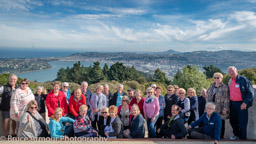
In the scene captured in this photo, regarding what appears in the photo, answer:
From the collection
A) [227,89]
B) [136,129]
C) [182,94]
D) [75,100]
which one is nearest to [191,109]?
[182,94]

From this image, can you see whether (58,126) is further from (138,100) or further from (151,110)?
(151,110)

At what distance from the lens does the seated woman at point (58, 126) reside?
355 centimetres

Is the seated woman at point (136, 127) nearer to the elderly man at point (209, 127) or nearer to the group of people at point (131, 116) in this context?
the group of people at point (131, 116)

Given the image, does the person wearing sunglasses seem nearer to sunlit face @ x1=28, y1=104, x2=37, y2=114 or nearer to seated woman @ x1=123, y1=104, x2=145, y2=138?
sunlit face @ x1=28, y1=104, x2=37, y2=114

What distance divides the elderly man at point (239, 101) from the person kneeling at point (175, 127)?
1223mm

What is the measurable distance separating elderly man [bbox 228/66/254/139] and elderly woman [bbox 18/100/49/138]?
409 centimetres

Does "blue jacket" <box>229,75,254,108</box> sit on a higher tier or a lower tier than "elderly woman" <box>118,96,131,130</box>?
higher

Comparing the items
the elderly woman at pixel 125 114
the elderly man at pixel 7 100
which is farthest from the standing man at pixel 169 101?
the elderly man at pixel 7 100

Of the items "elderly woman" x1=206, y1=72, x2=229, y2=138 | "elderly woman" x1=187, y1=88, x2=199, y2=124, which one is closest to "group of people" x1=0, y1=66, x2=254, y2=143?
"elderly woman" x1=206, y1=72, x2=229, y2=138

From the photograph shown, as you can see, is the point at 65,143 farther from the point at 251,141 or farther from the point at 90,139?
the point at 251,141

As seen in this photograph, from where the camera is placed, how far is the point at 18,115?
3.95 m

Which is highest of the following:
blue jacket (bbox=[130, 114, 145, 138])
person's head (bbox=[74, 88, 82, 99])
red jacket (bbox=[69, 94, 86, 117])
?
person's head (bbox=[74, 88, 82, 99])

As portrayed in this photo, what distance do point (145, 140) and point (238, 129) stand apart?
84.1 inches

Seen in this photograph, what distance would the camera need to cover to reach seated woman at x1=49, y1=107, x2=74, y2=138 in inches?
140
